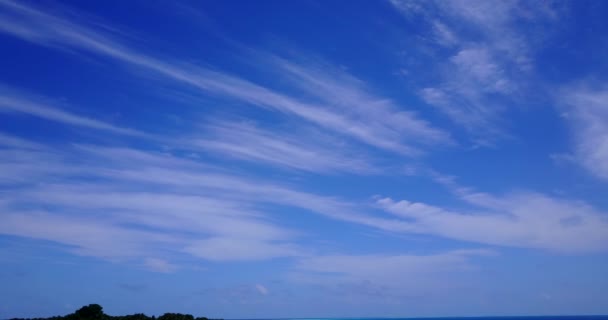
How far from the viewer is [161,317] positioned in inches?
2509

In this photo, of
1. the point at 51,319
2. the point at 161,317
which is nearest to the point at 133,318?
the point at 161,317

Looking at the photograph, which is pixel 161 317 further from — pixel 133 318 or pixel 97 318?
pixel 97 318

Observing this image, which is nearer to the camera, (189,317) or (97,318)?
(97,318)

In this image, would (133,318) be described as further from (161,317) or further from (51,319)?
(51,319)

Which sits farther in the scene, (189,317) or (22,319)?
(189,317)

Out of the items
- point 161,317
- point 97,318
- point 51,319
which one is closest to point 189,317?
point 161,317

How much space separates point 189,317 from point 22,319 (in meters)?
19.2

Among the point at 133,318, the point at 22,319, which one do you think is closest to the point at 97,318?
the point at 133,318

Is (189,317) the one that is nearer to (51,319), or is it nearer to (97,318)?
(97,318)

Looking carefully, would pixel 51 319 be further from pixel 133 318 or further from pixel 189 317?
pixel 189 317

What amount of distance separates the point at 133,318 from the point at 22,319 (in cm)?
1258

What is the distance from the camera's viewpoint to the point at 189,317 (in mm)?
65438

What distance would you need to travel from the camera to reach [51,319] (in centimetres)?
6156

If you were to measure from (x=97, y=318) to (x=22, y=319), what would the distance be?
9.15 meters
